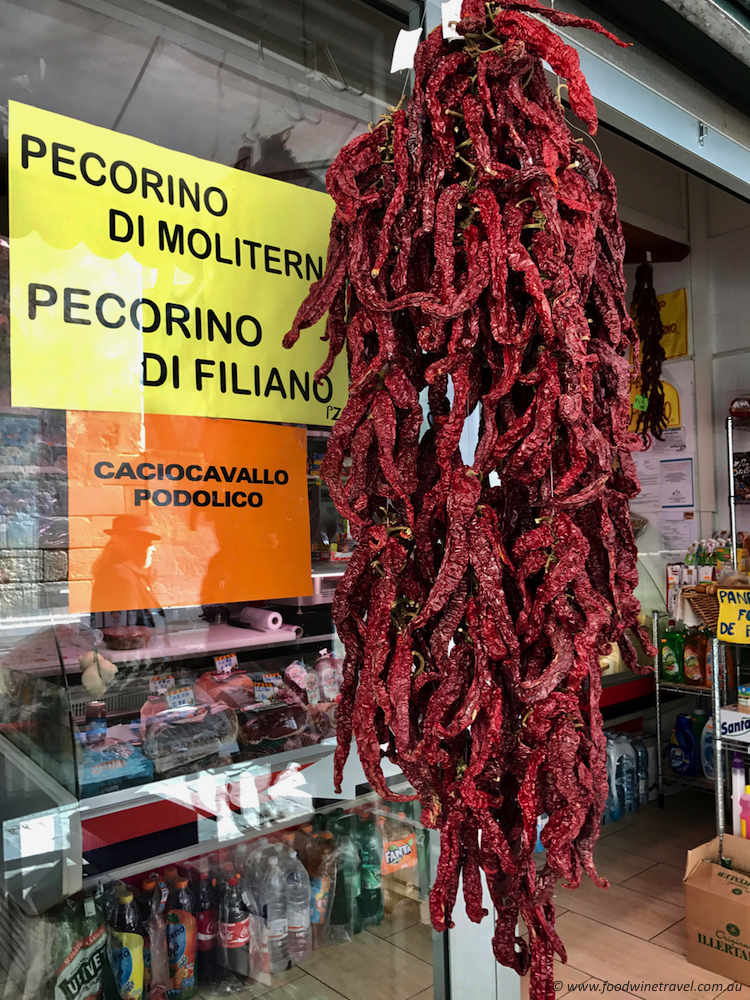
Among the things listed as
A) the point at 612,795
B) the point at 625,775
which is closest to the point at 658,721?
the point at 625,775

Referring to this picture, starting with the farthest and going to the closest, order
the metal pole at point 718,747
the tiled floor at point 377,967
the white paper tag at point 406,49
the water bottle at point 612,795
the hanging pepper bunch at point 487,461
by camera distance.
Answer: the water bottle at point 612,795
the metal pole at point 718,747
the tiled floor at point 377,967
the white paper tag at point 406,49
the hanging pepper bunch at point 487,461

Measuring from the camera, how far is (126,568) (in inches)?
52.2

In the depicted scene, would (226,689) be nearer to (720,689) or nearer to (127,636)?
(127,636)

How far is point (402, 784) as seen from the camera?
1.71 metres

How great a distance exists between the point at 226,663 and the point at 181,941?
1.70 ft

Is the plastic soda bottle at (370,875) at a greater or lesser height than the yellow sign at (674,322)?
lesser

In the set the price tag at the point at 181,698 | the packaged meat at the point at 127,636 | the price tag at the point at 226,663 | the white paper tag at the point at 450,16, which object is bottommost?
the price tag at the point at 181,698

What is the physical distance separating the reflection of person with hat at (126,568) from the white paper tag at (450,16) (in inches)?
35.9

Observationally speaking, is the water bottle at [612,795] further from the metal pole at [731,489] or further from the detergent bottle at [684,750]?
the metal pole at [731,489]

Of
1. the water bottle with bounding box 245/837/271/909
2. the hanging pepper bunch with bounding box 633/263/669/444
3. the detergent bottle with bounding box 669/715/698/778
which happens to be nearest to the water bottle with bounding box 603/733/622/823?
the detergent bottle with bounding box 669/715/698/778

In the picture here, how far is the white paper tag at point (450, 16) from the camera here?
108cm

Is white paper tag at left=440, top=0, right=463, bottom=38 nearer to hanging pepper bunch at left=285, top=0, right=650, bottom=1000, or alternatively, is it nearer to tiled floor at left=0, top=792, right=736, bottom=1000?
hanging pepper bunch at left=285, top=0, right=650, bottom=1000

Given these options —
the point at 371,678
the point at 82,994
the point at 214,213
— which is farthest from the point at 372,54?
the point at 82,994

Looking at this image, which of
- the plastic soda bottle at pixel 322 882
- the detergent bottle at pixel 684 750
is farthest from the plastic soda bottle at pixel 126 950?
the detergent bottle at pixel 684 750
